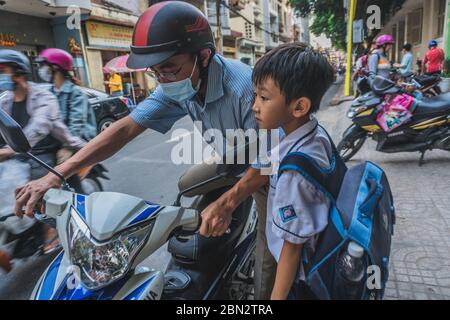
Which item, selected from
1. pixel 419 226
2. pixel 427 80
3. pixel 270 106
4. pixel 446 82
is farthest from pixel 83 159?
pixel 446 82

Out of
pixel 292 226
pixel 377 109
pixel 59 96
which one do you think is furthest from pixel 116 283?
pixel 377 109

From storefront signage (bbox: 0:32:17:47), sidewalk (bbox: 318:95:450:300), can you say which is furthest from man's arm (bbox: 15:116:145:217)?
storefront signage (bbox: 0:32:17:47)

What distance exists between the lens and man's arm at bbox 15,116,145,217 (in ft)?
4.17

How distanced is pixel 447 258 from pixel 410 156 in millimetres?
2303

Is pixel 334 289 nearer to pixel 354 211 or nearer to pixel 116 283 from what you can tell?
pixel 354 211

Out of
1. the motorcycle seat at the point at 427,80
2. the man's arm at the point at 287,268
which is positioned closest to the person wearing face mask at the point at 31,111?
the man's arm at the point at 287,268

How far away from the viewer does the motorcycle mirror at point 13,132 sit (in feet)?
3.85

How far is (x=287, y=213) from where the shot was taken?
1077 millimetres

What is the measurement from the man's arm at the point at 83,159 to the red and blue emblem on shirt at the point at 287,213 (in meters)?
0.86

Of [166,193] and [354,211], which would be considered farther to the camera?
[166,193]

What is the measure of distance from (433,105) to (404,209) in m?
1.46

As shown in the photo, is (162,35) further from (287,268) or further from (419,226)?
(419,226)

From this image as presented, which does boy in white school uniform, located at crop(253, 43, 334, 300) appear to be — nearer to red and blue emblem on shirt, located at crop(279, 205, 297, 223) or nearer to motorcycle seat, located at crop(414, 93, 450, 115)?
red and blue emblem on shirt, located at crop(279, 205, 297, 223)
